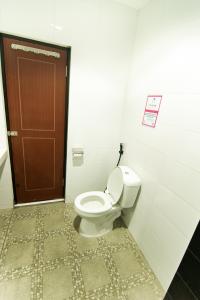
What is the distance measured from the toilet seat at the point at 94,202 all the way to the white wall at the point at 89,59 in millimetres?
412

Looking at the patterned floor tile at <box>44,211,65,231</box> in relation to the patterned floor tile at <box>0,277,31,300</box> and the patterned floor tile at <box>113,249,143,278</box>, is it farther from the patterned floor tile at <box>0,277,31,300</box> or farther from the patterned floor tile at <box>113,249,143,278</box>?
the patterned floor tile at <box>113,249,143,278</box>

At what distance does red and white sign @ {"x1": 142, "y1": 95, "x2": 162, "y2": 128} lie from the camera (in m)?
1.50

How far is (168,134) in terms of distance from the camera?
137cm

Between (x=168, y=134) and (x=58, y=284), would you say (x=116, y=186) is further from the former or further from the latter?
(x=58, y=284)

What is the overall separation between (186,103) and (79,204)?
1397 mm

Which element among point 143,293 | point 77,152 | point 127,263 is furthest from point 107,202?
point 143,293

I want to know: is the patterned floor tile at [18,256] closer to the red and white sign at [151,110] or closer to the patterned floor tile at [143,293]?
the patterned floor tile at [143,293]

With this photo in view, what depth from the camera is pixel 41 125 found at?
6.31 feet

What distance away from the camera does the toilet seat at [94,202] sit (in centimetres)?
176

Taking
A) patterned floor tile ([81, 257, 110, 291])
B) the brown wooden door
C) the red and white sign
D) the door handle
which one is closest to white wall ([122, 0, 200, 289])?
the red and white sign

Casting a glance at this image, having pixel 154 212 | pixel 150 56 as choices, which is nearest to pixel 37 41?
pixel 150 56

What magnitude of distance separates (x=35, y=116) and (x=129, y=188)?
133 centimetres

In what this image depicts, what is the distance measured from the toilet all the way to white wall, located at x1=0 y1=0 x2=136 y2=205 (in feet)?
1.41

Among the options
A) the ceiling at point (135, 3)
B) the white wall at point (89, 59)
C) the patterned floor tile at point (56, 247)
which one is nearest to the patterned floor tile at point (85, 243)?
the patterned floor tile at point (56, 247)
